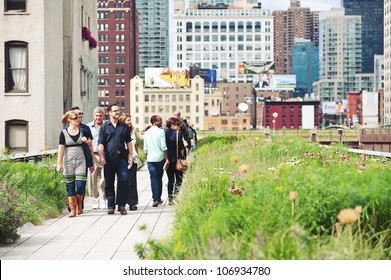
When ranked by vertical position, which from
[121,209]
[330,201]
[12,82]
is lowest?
[121,209]

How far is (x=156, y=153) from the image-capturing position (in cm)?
1817

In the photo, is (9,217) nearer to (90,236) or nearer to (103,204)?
(90,236)

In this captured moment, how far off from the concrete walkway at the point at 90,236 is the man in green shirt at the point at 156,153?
57 cm

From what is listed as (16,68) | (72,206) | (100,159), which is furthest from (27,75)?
(100,159)

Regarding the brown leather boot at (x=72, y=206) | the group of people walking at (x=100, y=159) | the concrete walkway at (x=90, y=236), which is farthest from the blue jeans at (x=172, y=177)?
the brown leather boot at (x=72, y=206)

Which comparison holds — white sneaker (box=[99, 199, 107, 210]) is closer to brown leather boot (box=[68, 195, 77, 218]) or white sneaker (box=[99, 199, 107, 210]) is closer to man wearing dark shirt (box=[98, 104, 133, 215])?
man wearing dark shirt (box=[98, 104, 133, 215])

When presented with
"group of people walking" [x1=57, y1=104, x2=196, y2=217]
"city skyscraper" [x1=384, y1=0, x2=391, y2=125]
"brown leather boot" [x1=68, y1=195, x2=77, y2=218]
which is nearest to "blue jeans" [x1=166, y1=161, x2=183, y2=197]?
"group of people walking" [x1=57, y1=104, x2=196, y2=217]

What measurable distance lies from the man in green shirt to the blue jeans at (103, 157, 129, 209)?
159 cm

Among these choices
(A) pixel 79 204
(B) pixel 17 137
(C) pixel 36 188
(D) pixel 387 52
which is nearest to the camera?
(A) pixel 79 204

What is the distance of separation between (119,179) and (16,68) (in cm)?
1799

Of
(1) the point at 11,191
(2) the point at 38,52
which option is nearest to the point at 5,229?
(1) the point at 11,191

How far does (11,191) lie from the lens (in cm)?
1261
